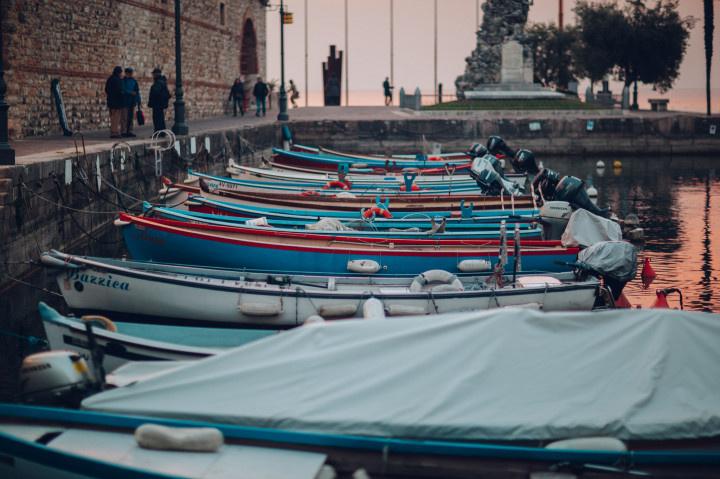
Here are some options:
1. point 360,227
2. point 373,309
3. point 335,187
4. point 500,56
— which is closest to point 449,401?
point 373,309

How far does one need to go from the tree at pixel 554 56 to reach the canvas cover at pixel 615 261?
50.8 m

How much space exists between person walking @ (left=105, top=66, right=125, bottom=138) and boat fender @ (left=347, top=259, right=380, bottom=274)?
37.2 feet

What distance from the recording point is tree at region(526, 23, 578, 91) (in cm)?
6222

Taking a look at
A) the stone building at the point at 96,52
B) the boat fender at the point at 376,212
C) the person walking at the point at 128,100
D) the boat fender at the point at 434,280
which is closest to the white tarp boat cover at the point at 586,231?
the boat fender at the point at 434,280

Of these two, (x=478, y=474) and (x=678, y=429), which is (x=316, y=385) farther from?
(x=678, y=429)

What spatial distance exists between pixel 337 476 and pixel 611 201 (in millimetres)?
22160

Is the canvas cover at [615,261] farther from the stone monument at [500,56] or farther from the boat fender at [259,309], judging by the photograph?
the stone monument at [500,56]

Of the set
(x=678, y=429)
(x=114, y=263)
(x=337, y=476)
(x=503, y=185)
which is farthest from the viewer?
(x=503, y=185)

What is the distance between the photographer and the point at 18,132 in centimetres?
2114

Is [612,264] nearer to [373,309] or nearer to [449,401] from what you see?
[373,309]

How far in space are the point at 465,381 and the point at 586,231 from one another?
7.40 m

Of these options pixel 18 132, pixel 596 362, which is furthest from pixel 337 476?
pixel 18 132

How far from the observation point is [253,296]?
1152 cm

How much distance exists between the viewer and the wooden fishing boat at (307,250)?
13586mm
